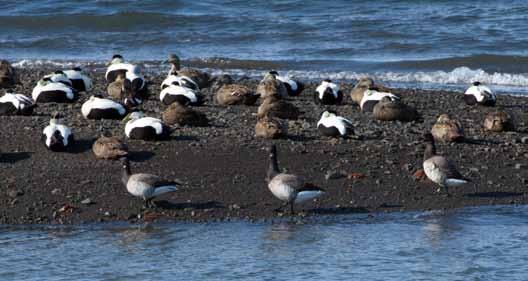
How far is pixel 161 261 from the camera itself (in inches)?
452

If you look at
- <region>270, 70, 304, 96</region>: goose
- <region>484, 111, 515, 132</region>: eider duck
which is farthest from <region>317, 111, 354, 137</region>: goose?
<region>270, 70, 304, 96</region>: goose

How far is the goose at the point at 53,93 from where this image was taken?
1752 cm

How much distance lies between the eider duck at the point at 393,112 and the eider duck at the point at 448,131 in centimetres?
108

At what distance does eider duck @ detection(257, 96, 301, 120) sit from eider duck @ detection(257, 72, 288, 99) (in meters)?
1.45

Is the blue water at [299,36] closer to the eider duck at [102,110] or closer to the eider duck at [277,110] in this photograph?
the eider duck at [277,110]

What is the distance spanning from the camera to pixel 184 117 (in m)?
15.9

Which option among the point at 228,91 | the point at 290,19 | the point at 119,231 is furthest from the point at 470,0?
the point at 119,231

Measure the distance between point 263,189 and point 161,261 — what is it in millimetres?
2319

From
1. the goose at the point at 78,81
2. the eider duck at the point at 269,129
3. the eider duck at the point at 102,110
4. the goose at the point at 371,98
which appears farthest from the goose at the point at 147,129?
the goose at the point at 78,81

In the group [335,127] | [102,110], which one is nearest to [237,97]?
[102,110]

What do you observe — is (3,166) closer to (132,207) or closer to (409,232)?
(132,207)

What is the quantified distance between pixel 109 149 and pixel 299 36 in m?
16.3

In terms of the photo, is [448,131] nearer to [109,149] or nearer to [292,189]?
[292,189]

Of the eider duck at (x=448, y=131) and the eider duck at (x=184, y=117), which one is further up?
the eider duck at (x=184, y=117)
